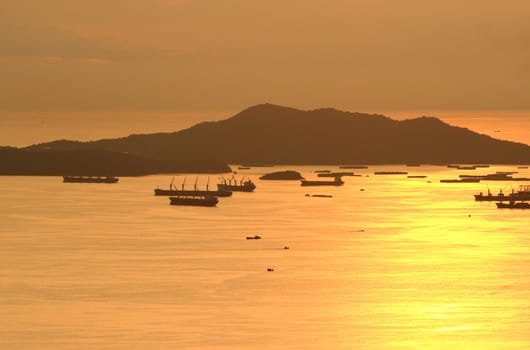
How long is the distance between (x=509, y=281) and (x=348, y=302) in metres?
10.8

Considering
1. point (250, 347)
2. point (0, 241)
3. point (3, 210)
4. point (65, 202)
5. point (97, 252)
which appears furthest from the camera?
point (65, 202)

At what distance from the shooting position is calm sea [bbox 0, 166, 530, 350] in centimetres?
3728

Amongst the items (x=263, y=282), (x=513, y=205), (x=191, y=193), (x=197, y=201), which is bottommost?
(x=263, y=282)

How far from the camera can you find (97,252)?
63.9 meters

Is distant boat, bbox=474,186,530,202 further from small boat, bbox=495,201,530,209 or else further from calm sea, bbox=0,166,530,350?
calm sea, bbox=0,166,530,350

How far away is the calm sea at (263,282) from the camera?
122ft

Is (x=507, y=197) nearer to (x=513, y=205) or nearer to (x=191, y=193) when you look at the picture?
(x=513, y=205)

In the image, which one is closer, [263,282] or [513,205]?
[263,282]

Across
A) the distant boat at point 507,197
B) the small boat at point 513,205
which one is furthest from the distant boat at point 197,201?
the distant boat at point 507,197

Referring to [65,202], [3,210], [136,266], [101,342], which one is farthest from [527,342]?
[65,202]

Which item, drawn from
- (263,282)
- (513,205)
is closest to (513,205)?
(513,205)

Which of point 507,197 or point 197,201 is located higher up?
point 507,197

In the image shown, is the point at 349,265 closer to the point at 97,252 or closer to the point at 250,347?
the point at 97,252

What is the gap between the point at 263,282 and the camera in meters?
50.4
